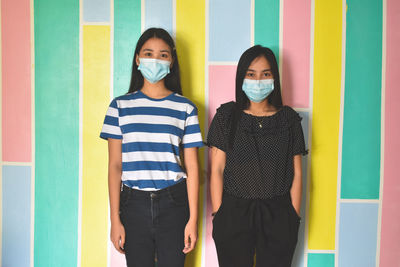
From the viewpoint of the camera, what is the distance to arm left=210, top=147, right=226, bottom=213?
1480 mm

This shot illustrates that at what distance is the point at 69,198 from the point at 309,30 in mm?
1635

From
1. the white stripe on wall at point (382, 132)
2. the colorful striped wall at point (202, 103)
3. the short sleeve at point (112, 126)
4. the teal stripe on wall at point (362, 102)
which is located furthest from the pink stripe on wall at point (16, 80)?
the white stripe on wall at point (382, 132)

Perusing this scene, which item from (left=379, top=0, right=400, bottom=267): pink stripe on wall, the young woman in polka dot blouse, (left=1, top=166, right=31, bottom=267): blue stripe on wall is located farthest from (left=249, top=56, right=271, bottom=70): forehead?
(left=1, top=166, right=31, bottom=267): blue stripe on wall

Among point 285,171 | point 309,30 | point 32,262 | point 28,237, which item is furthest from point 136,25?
point 32,262

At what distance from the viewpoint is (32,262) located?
5.77ft

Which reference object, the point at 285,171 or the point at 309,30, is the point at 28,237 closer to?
the point at 285,171

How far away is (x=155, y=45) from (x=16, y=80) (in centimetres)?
89

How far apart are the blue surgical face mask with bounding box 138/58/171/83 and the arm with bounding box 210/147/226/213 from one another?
0.43 meters

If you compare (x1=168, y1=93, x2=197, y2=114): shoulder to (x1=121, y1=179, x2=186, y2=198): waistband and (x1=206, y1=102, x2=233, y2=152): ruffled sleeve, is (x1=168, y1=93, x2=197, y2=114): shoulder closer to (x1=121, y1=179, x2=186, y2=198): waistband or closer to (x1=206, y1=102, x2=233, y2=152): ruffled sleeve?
(x1=206, y1=102, x2=233, y2=152): ruffled sleeve

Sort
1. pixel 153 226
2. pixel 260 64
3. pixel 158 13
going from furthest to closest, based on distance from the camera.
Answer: pixel 158 13, pixel 260 64, pixel 153 226

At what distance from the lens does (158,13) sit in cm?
171

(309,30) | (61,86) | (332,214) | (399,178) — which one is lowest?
(332,214)

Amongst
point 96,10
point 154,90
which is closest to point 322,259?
point 154,90

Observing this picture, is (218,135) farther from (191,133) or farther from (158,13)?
(158,13)
